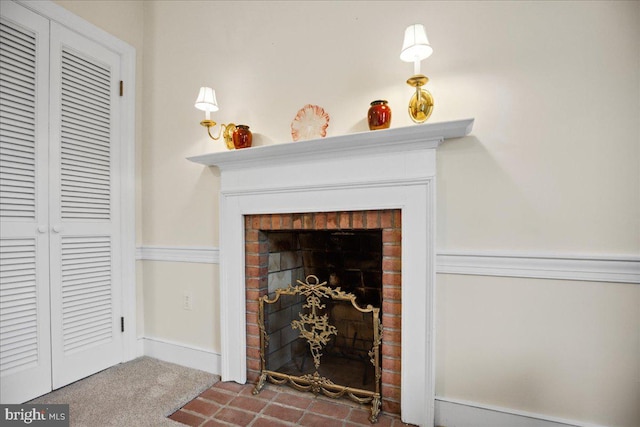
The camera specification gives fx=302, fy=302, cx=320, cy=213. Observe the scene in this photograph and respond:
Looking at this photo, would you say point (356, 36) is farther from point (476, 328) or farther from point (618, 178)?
point (476, 328)

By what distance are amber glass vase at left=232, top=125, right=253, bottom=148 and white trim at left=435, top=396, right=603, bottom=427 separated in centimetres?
173

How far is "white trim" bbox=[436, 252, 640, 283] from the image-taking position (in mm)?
1230

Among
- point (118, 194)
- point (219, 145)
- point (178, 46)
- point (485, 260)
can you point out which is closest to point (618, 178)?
point (485, 260)

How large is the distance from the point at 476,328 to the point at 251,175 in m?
1.45

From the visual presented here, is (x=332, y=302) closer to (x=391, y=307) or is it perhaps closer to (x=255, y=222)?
(x=391, y=307)

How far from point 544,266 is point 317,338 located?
119 centimetres

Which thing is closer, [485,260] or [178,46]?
[485,260]

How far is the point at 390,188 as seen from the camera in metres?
1.50

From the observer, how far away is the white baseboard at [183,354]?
202 cm

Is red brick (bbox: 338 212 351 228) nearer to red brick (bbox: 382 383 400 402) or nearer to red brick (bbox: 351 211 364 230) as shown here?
red brick (bbox: 351 211 364 230)

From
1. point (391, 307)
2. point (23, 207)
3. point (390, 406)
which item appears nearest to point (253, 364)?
point (390, 406)

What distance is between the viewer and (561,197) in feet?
4.30

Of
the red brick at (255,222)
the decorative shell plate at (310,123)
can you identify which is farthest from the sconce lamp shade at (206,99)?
the red brick at (255,222)

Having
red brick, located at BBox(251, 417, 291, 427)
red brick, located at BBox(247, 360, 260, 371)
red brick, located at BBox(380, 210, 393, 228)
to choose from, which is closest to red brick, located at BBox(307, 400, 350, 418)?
red brick, located at BBox(251, 417, 291, 427)
